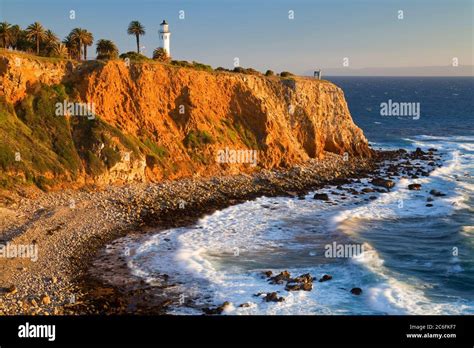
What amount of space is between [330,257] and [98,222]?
15966 mm

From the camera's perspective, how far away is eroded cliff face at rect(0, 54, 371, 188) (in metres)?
45.0

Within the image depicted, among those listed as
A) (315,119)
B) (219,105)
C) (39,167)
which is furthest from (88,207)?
(315,119)

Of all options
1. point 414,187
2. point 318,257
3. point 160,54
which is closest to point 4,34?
point 160,54

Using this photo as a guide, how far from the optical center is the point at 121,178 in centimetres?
4444

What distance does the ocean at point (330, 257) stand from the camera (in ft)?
81.9

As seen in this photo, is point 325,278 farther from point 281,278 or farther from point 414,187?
point 414,187

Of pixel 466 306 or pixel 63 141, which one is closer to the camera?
pixel 466 306

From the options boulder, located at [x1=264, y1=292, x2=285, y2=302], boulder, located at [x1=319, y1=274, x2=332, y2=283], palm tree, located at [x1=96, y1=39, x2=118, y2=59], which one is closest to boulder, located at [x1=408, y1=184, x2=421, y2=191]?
boulder, located at [x1=319, y1=274, x2=332, y2=283]

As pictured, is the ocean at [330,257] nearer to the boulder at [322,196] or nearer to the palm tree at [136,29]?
the boulder at [322,196]

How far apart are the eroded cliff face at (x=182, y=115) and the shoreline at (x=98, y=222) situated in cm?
228

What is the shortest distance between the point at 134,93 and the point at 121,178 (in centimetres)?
974

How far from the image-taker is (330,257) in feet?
103
